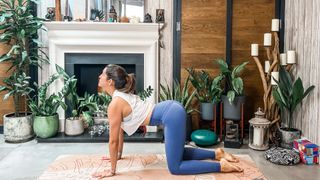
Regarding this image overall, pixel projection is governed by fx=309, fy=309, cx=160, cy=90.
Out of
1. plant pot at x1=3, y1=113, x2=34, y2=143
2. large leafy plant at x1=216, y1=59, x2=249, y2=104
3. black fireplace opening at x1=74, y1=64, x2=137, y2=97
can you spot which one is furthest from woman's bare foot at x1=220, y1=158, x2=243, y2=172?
plant pot at x1=3, y1=113, x2=34, y2=143

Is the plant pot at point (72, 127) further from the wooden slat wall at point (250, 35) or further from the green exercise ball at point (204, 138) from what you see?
the wooden slat wall at point (250, 35)

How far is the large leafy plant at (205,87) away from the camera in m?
4.01

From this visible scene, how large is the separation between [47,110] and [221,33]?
253 centimetres

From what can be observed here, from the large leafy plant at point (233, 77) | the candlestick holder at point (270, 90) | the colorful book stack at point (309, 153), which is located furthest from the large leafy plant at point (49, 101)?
the colorful book stack at point (309, 153)

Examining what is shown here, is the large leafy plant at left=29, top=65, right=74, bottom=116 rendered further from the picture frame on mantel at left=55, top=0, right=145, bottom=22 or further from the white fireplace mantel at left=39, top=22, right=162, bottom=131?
the picture frame on mantel at left=55, top=0, right=145, bottom=22

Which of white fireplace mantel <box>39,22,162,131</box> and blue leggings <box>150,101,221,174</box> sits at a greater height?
white fireplace mantel <box>39,22,162,131</box>

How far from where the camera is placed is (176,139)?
2678 mm

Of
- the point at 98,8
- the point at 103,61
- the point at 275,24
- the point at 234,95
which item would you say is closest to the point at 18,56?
the point at 103,61

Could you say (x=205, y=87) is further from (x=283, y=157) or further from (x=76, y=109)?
(x=76, y=109)

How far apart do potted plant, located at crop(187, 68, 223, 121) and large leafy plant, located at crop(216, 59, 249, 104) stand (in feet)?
0.42

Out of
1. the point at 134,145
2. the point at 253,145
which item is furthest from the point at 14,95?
the point at 253,145

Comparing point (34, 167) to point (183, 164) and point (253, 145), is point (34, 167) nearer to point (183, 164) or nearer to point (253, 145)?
point (183, 164)

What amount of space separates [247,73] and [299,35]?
812 millimetres

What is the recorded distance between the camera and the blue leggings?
268cm
